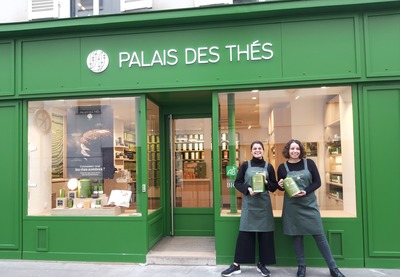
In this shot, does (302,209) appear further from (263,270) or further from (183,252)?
(183,252)

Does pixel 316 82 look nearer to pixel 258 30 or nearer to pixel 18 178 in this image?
pixel 258 30

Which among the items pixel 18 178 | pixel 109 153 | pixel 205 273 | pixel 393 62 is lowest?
pixel 205 273

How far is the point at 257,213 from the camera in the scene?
4.88 m

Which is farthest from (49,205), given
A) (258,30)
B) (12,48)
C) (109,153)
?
(258,30)

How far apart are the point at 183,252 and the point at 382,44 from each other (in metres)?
4.54

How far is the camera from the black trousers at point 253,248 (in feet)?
16.0

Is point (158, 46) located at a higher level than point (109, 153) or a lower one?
higher

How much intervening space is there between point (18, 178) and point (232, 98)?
391 cm

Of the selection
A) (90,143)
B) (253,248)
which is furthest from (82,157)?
(253,248)

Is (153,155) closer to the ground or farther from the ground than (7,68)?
closer to the ground

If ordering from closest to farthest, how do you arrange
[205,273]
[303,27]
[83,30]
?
[205,273]
[303,27]
[83,30]

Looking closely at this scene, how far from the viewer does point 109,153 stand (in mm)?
5992

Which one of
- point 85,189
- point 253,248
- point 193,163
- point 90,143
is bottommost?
point 253,248

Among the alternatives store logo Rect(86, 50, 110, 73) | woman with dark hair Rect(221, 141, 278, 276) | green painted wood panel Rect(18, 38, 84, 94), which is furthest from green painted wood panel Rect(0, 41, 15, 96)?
woman with dark hair Rect(221, 141, 278, 276)
